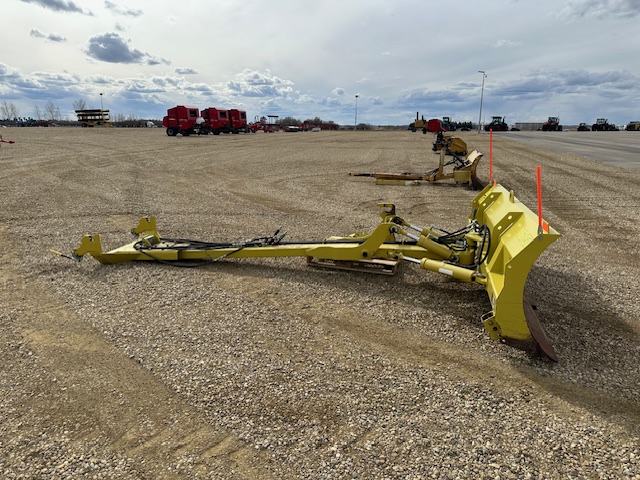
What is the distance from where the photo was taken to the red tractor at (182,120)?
3784 centimetres

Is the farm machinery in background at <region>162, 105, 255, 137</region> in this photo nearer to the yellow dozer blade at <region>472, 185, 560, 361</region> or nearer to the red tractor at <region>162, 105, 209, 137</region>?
the red tractor at <region>162, 105, 209, 137</region>

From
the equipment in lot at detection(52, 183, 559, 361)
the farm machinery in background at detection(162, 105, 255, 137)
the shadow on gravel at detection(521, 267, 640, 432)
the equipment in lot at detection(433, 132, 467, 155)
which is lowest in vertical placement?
the shadow on gravel at detection(521, 267, 640, 432)

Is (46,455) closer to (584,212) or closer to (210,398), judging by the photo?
(210,398)

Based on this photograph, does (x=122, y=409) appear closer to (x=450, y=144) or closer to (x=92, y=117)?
(x=450, y=144)

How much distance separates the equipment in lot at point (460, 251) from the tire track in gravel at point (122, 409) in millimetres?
1792

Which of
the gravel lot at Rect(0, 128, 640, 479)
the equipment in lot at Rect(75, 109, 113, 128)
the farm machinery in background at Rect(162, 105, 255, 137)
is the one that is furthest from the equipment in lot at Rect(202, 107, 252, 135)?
the gravel lot at Rect(0, 128, 640, 479)

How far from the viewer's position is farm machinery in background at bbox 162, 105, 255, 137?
38.0m

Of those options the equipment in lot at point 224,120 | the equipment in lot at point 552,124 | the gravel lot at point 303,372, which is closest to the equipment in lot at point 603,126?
the equipment in lot at point 552,124

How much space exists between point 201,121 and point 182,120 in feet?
6.96

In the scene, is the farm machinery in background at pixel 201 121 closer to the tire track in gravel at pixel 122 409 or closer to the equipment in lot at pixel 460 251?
the equipment in lot at pixel 460 251

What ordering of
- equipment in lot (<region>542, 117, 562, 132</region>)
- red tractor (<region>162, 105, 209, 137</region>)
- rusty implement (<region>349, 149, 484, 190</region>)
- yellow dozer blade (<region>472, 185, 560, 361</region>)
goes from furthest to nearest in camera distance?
equipment in lot (<region>542, 117, 562, 132</region>) → red tractor (<region>162, 105, 209, 137</region>) → rusty implement (<region>349, 149, 484, 190</region>) → yellow dozer blade (<region>472, 185, 560, 361</region>)

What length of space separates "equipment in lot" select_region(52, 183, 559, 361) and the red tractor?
114ft

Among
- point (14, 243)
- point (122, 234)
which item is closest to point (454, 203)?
point (122, 234)

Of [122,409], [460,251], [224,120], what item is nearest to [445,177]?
[460,251]
